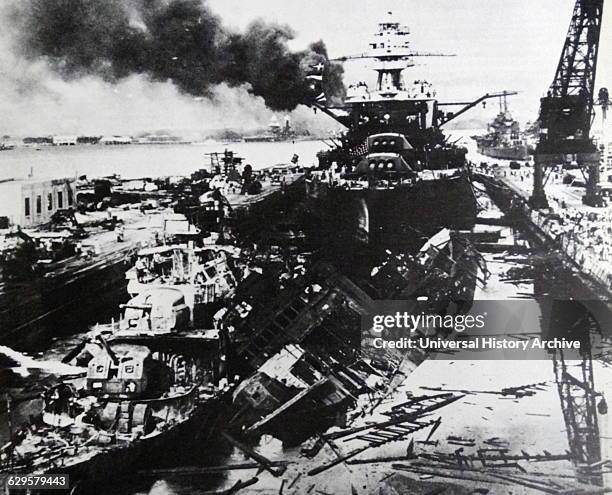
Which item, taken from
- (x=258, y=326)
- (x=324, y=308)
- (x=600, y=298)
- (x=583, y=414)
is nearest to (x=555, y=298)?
(x=600, y=298)

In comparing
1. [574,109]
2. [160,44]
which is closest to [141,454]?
[160,44]

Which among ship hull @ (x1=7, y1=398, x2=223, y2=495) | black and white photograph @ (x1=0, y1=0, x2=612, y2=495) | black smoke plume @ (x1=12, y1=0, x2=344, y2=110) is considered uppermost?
black smoke plume @ (x1=12, y1=0, x2=344, y2=110)

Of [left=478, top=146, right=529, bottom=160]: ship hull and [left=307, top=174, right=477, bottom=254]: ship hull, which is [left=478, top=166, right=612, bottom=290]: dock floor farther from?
[left=307, top=174, right=477, bottom=254]: ship hull

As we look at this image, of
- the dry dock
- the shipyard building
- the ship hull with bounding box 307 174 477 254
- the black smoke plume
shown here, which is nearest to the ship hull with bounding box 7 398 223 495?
the ship hull with bounding box 307 174 477 254

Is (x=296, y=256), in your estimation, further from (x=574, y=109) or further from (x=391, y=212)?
(x=574, y=109)

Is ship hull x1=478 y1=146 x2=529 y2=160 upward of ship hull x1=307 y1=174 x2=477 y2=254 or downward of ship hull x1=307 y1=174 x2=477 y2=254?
upward

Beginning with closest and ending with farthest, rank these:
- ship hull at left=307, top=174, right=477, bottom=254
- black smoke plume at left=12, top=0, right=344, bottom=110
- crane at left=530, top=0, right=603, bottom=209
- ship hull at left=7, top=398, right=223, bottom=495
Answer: ship hull at left=7, top=398, right=223, bottom=495 < crane at left=530, top=0, right=603, bottom=209 < black smoke plume at left=12, top=0, right=344, bottom=110 < ship hull at left=307, top=174, right=477, bottom=254
